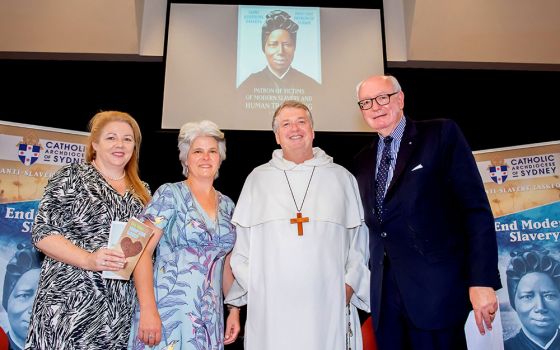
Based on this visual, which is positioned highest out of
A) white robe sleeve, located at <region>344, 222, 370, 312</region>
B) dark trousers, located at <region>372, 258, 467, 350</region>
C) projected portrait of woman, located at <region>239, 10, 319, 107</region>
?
projected portrait of woman, located at <region>239, 10, 319, 107</region>

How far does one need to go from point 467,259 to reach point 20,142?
428cm

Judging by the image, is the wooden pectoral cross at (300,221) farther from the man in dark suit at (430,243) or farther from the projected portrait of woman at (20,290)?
the projected portrait of woman at (20,290)

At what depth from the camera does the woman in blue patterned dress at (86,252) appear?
1.93 metres

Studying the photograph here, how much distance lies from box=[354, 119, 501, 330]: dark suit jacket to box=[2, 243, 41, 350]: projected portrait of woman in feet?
11.6

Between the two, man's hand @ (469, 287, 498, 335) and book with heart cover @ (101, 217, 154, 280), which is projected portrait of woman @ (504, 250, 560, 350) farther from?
book with heart cover @ (101, 217, 154, 280)

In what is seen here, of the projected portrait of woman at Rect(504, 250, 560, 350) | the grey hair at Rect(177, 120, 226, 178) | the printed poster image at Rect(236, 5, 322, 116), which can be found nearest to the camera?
the grey hair at Rect(177, 120, 226, 178)

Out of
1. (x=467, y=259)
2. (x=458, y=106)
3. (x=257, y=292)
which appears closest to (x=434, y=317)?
(x=467, y=259)

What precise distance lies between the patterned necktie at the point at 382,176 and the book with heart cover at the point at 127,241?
1.04 metres

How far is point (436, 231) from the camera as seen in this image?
1990mm

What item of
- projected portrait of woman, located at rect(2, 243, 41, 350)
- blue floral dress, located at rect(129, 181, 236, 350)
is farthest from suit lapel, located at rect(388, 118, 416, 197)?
projected portrait of woman, located at rect(2, 243, 41, 350)

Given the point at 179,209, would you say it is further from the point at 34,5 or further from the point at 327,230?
the point at 34,5

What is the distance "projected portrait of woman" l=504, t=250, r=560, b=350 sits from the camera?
439 cm

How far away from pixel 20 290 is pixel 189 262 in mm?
2973

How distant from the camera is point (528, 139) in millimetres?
5195
